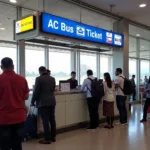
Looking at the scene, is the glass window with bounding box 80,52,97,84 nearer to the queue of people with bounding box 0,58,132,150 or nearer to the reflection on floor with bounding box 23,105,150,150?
the queue of people with bounding box 0,58,132,150

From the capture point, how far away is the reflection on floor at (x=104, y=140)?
3645mm

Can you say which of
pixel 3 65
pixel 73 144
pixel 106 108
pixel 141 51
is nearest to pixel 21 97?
pixel 3 65

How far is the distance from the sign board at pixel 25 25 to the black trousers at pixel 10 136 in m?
2.33

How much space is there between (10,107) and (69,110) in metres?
2.65

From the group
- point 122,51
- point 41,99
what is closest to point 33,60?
point 122,51

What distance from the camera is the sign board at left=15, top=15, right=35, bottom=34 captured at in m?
4.08

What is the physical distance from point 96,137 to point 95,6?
362 centimetres

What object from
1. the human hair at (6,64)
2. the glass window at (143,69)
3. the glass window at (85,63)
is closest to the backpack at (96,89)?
the human hair at (6,64)

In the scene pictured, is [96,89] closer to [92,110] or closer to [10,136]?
[92,110]

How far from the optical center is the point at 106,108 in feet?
16.7

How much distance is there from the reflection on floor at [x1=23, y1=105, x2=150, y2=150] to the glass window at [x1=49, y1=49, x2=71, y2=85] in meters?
4.59

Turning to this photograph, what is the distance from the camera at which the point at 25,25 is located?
167 inches

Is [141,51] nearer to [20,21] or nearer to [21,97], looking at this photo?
[20,21]

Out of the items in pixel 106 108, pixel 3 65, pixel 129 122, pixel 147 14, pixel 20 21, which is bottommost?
pixel 129 122
